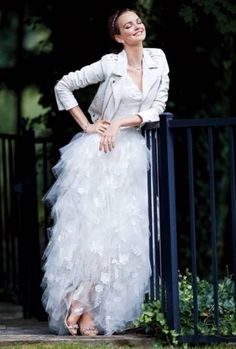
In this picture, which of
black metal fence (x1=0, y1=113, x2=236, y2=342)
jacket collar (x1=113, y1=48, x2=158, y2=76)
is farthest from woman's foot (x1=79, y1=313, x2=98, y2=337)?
jacket collar (x1=113, y1=48, x2=158, y2=76)

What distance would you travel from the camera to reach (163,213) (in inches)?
264

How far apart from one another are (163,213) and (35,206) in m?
2.27

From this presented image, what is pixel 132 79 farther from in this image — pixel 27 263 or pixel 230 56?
pixel 230 56

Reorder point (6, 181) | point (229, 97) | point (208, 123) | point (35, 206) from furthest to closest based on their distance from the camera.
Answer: point (229, 97) < point (6, 181) < point (35, 206) < point (208, 123)

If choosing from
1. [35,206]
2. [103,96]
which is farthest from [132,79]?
[35,206]

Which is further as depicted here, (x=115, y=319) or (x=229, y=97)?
(x=229, y=97)

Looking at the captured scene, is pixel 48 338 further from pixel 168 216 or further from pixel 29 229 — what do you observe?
pixel 29 229

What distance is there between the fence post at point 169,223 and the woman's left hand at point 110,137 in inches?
10.6

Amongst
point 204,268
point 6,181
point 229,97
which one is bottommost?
point 204,268

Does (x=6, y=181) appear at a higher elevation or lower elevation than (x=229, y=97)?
lower

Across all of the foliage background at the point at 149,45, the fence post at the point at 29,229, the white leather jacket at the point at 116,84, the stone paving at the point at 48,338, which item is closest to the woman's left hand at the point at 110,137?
the white leather jacket at the point at 116,84

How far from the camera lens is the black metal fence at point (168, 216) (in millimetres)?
6637

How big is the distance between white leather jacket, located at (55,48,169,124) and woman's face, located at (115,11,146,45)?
0.10 m

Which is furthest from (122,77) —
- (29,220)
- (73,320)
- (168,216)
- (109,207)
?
(29,220)
